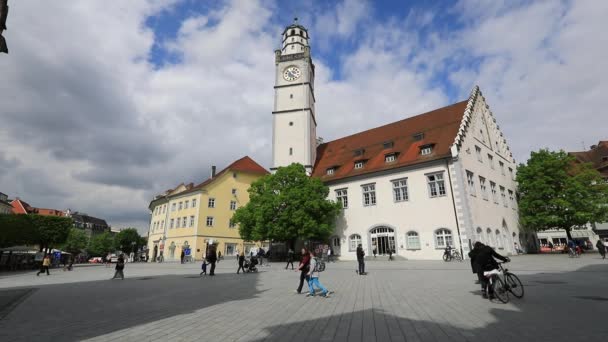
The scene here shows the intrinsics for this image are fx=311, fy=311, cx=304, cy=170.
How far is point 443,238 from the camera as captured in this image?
86.5ft

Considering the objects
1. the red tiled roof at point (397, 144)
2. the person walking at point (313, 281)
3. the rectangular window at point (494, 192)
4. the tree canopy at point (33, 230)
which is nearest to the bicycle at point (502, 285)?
the person walking at point (313, 281)

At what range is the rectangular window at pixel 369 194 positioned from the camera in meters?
31.4

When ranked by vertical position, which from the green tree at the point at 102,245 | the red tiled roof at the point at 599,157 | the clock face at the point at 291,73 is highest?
the clock face at the point at 291,73

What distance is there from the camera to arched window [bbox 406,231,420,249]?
27.6 meters

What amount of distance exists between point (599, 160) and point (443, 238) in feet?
159

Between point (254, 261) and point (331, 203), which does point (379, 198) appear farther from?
point (254, 261)

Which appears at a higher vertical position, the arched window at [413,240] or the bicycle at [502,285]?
the arched window at [413,240]

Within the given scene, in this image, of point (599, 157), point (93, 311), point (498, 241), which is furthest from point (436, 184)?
point (599, 157)

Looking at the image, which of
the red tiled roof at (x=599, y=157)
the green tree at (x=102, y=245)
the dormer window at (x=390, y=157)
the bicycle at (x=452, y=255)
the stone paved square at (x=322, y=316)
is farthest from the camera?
the green tree at (x=102, y=245)

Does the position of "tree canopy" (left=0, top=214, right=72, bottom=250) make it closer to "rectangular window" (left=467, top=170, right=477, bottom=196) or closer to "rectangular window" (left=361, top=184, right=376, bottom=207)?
"rectangular window" (left=361, top=184, right=376, bottom=207)

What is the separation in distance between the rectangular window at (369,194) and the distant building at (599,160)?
3632cm

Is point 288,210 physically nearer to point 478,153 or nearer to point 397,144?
point 397,144

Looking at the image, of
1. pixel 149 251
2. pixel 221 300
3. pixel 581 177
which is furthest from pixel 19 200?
pixel 581 177

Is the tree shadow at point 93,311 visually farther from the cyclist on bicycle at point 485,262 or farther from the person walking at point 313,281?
the cyclist on bicycle at point 485,262
